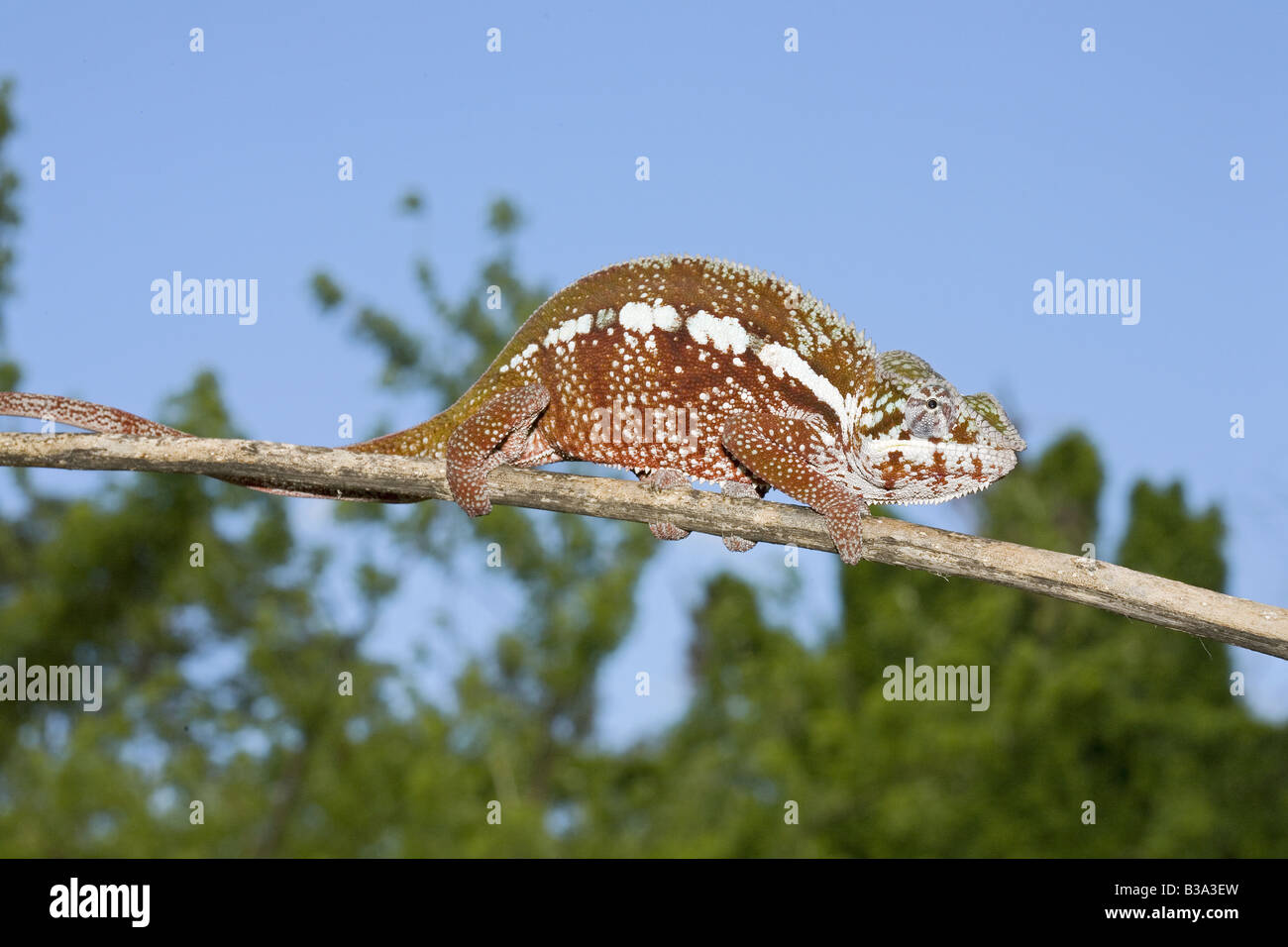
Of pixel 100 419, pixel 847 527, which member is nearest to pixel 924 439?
pixel 847 527

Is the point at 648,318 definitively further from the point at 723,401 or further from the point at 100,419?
the point at 100,419

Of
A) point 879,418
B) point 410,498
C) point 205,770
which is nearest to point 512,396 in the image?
point 410,498

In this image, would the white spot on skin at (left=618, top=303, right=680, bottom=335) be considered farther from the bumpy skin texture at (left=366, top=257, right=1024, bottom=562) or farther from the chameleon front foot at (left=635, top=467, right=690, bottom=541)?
the chameleon front foot at (left=635, top=467, right=690, bottom=541)

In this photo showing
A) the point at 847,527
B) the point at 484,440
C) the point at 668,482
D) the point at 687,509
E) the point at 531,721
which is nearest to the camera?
the point at 847,527

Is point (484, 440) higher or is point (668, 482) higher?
point (484, 440)

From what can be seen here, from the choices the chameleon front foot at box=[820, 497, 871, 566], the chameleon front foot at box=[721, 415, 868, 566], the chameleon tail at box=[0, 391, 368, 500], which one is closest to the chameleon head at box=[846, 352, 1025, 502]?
the chameleon front foot at box=[721, 415, 868, 566]
